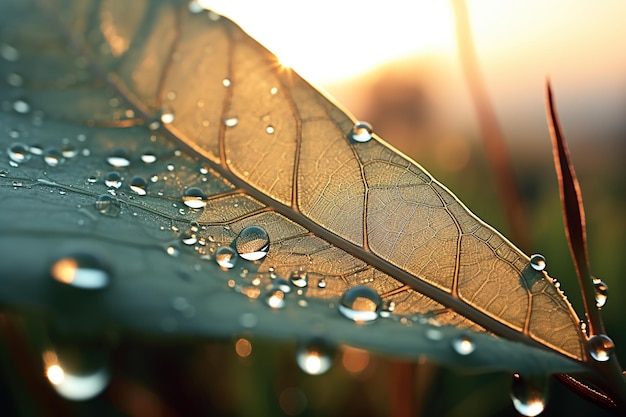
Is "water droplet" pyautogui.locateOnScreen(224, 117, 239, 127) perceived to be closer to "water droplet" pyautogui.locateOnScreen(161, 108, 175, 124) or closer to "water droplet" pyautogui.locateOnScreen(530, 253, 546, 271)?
"water droplet" pyautogui.locateOnScreen(161, 108, 175, 124)

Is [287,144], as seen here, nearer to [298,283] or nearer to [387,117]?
[298,283]

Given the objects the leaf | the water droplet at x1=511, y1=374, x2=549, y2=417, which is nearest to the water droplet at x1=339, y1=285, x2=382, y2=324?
the leaf

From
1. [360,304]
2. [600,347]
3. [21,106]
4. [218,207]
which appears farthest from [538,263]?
[21,106]

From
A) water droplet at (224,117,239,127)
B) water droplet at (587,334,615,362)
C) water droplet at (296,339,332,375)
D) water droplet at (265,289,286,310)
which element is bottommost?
water droplet at (296,339,332,375)

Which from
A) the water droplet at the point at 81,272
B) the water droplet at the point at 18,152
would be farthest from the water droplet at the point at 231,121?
the water droplet at the point at 81,272

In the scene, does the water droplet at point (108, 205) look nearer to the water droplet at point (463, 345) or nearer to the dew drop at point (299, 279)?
the dew drop at point (299, 279)

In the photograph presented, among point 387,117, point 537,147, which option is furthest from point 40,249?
point 387,117

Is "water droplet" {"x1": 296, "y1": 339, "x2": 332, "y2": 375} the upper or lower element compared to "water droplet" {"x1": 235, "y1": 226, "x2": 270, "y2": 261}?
lower
